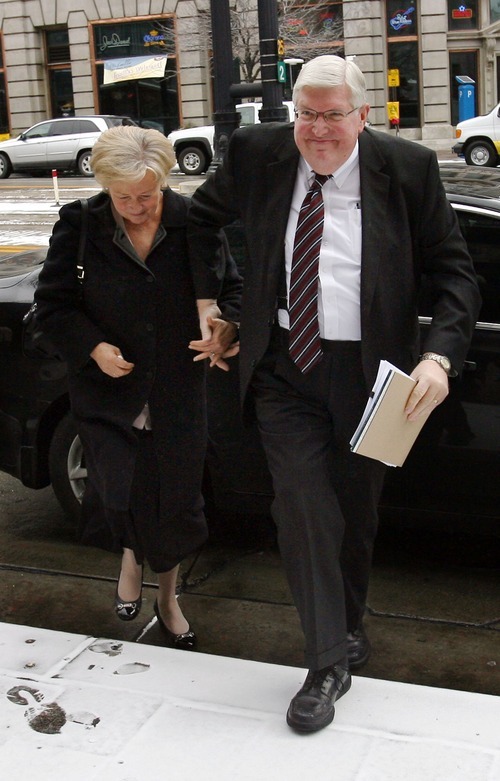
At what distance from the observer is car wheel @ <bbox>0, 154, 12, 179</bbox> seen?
27.2m

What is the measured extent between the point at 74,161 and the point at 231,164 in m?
24.0

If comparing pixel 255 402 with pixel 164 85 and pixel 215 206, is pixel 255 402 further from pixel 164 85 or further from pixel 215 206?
pixel 164 85

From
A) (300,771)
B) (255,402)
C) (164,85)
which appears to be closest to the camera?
(300,771)

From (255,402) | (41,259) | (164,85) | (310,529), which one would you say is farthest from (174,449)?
(164,85)

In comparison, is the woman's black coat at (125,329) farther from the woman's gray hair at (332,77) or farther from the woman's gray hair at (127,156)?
the woman's gray hair at (332,77)

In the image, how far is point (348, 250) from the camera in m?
2.98

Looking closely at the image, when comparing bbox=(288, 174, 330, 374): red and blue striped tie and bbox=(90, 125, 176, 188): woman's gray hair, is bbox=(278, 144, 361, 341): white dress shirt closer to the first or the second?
bbox=(288, 174, 330, 374): red and blue striped tie

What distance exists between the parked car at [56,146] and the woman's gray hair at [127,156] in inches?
908

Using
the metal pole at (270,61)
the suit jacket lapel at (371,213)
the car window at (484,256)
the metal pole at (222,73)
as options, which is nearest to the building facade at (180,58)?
the metal pole at (270,61)

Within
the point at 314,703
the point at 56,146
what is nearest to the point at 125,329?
the point at 314,703

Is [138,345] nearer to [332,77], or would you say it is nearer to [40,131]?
[332,77]

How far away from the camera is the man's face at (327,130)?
283 cm

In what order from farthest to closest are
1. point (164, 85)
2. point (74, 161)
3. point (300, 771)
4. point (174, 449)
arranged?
point (164, 85)
point (74, 161)
point (174, 449)
point (300, 771)

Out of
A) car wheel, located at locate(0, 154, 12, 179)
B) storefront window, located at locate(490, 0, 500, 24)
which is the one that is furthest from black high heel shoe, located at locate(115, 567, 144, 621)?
storefront window, located at locate(490, 0, 500, 24)
